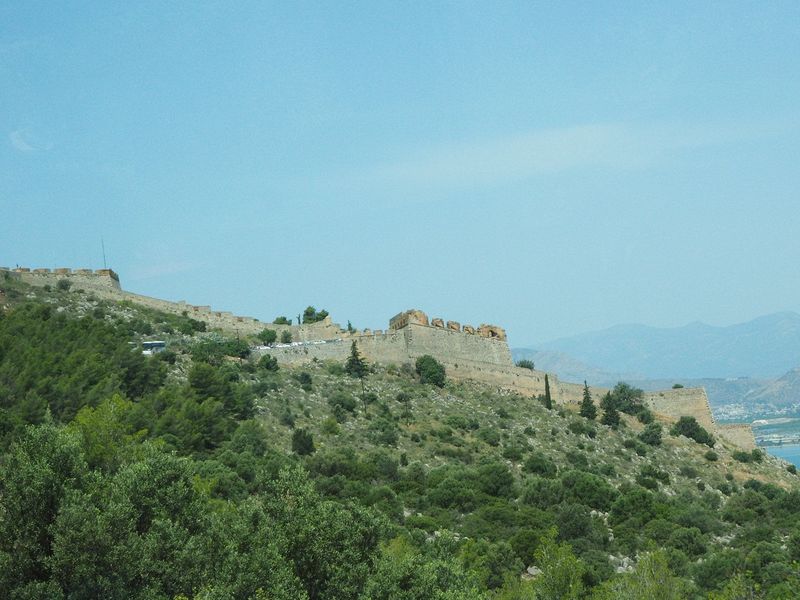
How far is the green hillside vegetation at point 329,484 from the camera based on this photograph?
2259 centimetres

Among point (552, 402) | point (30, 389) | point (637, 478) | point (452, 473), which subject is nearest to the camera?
point (30, 389)

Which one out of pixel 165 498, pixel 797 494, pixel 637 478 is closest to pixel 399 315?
pixel 637 478

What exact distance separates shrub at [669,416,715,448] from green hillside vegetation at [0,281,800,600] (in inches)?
8.1

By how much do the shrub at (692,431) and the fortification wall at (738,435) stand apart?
1.83 metres

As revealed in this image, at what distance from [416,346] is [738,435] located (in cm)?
1961

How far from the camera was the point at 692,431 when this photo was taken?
6462 centimetres

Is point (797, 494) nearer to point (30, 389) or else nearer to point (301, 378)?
point (301, 378)

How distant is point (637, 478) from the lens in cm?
5194

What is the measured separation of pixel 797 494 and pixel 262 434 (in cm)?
2237

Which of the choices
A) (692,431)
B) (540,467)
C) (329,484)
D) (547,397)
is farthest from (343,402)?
(692,431)

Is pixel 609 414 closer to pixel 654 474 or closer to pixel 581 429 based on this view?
pixel 581 429

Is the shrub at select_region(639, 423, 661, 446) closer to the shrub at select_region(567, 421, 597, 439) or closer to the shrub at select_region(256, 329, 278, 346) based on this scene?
the shrub at select_region(567, 421, 597, 439)

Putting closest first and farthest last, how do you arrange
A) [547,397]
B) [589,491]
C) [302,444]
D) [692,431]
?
1. [589,491]
2. [302,444]
3. [547,397]
4. [692,431]

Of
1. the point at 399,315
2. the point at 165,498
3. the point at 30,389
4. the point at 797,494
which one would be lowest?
the point at 797,494
